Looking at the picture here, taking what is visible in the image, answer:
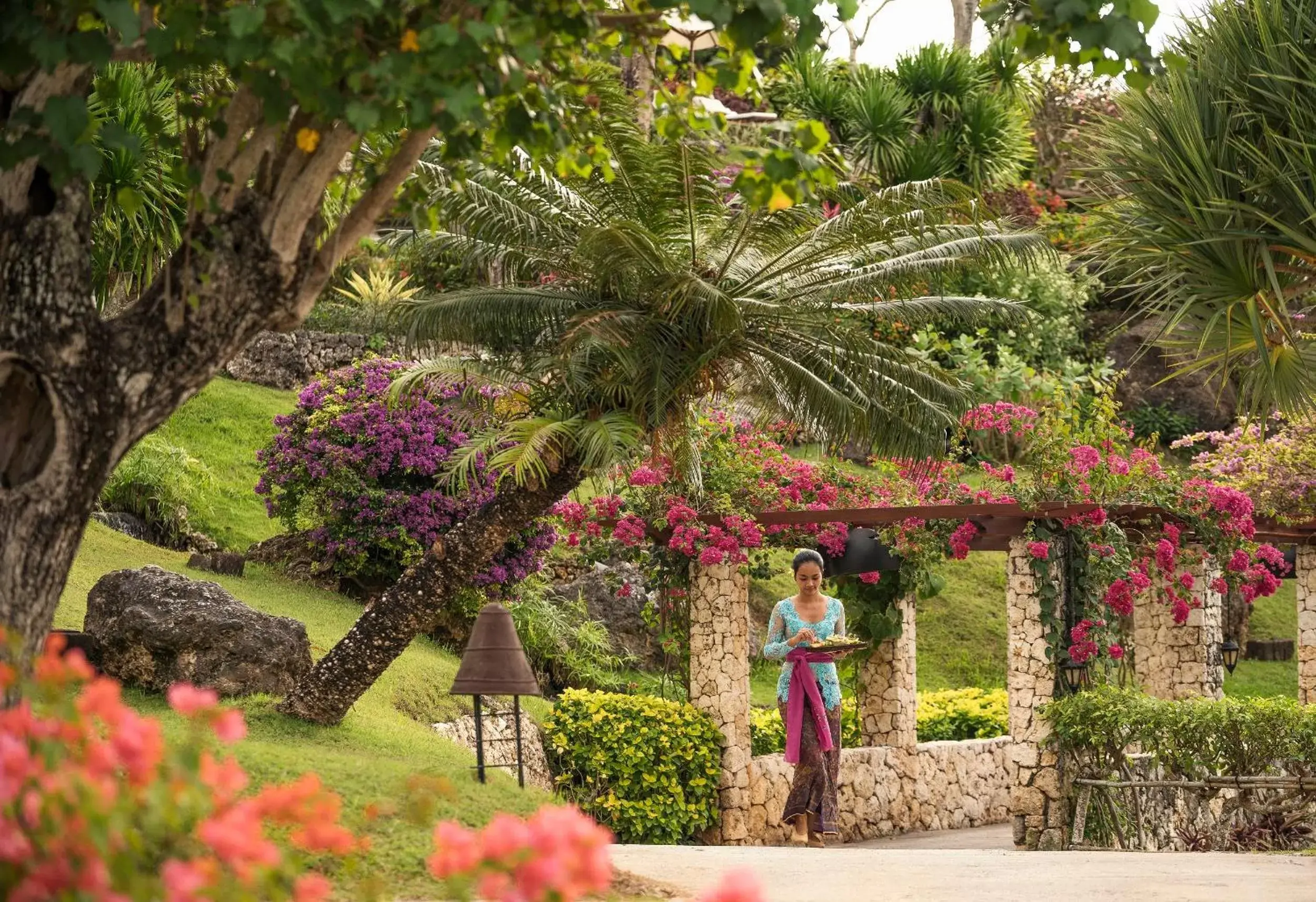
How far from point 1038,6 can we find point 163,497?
48.3 feet

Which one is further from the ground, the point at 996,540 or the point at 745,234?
the point at 745,234

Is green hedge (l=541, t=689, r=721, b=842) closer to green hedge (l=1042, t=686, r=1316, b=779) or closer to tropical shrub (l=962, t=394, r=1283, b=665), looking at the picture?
tropical shrub (l=962, t=394, r=1283, b=665)

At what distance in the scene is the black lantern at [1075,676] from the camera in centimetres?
1163

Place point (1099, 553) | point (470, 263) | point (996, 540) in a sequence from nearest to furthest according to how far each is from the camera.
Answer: point (470, 263) → point (1099, 553) → point (996, 540)

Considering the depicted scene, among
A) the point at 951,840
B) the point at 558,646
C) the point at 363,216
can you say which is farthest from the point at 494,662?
the point at 558,646

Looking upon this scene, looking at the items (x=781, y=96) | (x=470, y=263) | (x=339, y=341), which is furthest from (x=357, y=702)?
(x=781, y=96)

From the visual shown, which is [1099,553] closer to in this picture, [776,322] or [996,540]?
[996,540]

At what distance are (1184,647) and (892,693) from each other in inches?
106

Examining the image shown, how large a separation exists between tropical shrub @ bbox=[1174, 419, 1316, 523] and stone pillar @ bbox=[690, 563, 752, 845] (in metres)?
5.42

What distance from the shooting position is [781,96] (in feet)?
90.9

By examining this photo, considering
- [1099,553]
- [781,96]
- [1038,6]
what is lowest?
[1099,553]

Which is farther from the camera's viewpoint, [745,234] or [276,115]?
[745,234]

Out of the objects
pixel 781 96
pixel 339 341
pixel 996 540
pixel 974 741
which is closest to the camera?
pixel 996 540

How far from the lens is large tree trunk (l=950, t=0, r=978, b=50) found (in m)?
30.9
